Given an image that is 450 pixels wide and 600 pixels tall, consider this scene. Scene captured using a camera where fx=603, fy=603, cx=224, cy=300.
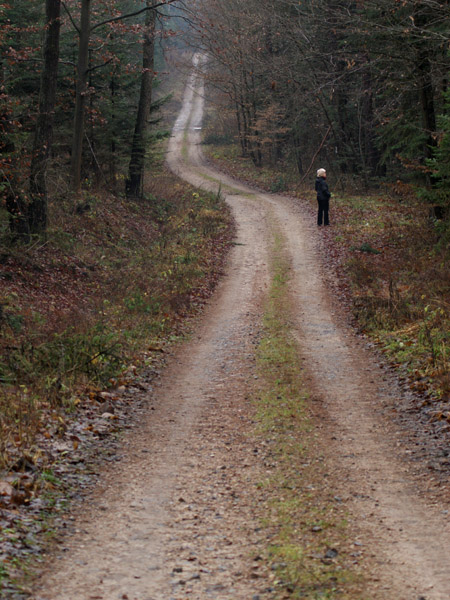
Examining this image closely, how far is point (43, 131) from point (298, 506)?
12070 mm

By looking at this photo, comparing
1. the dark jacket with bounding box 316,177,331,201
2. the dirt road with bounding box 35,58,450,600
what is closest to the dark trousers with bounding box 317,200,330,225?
the dark jacket with bounding box 316,177,331,201

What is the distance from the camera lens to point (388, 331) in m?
11.6

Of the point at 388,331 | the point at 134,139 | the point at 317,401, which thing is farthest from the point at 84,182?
the point at 317,401

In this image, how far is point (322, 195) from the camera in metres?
22.1

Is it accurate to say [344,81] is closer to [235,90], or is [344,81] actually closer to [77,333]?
[235,90]

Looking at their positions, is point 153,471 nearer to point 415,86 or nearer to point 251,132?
point 415,86

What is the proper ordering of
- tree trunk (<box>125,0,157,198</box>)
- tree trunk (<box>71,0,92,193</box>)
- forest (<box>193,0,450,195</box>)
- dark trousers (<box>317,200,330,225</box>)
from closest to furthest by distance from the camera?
forest (<box>193,0,450,195</box>), tree trunk (<box>71,0,92,193</box>), dark trousers (<box>317,200,330,225</box>), tree trunk (<box>125,0,157,198</box>)

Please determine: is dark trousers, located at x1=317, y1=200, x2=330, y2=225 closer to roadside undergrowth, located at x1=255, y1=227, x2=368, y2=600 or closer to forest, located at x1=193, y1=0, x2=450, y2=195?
forest, located at x1=193, y1=0, x2=450, y2=195

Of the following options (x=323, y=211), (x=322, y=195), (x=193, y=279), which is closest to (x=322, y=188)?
(x=322, y=195)

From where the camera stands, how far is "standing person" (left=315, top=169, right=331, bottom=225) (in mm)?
21812

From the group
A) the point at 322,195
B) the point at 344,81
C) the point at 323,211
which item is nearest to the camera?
the point at 322,195

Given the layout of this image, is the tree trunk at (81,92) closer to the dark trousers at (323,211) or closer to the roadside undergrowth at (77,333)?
the roadside undergrowth at (77,333)

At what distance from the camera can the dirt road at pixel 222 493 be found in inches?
167

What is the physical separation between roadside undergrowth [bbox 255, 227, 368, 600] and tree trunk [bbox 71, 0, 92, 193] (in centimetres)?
1182
